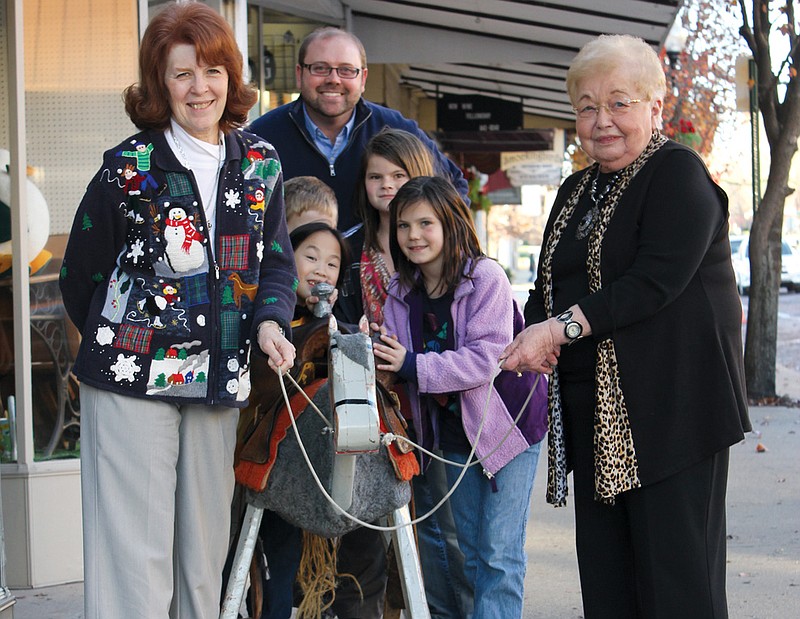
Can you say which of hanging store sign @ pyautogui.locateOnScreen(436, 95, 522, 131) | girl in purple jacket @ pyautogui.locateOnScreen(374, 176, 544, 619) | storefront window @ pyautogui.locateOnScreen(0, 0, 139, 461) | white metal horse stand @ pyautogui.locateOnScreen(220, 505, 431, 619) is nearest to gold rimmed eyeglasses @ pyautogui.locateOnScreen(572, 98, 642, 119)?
girl in purple jacket @ pyautogui.locateOnScreen(374, 176, 544, 619)

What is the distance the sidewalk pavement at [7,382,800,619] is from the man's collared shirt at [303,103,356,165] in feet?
6.51

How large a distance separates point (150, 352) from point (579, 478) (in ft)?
3.97

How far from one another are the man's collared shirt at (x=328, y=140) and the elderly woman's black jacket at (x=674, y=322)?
1.69m

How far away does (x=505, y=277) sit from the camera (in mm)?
3803

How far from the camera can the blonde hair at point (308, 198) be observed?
3.99 metres

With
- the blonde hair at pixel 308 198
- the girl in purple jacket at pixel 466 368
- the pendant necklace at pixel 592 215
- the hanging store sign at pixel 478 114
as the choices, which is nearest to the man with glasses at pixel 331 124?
the blonde hair at pixel 308 198

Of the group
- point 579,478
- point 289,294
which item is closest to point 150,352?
point 289,294

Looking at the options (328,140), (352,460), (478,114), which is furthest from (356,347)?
(478,114)

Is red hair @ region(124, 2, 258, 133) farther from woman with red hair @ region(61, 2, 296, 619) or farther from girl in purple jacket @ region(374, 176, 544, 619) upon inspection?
girl in purple jacket @ region(374, 176, 544, 619)

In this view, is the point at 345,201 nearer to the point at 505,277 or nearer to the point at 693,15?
the point at 505,277

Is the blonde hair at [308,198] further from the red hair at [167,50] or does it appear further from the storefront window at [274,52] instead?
the storefront window at [274,52]

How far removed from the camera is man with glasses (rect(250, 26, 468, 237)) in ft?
14.4

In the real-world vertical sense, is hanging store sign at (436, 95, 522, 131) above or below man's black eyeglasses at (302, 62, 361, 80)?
above

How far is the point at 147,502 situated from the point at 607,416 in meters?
1.21
